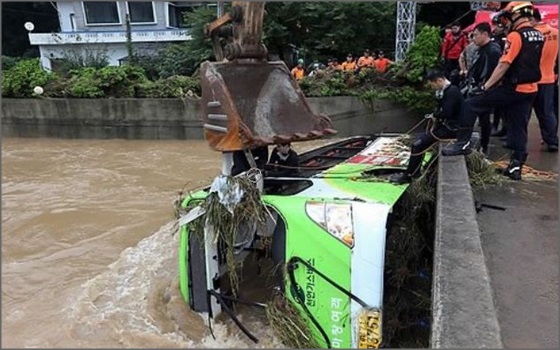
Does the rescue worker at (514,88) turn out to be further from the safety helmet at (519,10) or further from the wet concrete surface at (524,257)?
the wet concrete surface at (524,257)

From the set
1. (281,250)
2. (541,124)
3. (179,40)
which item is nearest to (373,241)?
(281,250)

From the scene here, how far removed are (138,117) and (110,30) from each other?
16313mm

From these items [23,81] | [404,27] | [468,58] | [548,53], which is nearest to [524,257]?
[548,53]

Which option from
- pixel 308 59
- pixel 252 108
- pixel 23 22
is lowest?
pixel 252 108

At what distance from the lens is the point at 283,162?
568 centimetres

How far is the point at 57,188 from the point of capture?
10617 mm

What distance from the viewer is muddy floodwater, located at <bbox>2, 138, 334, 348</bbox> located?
15.8 feet

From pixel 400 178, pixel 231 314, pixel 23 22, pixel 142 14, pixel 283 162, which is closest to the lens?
pixel 231 314

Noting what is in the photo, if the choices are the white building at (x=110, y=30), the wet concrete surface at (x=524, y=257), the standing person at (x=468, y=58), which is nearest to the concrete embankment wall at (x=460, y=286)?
the wet concrete surface at (x=524, y=257)

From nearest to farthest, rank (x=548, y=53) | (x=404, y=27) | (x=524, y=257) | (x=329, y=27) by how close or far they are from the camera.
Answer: (x=524, y=257) → (x=548, y=53) → (x=404, y=27) → (x=329, y=27)

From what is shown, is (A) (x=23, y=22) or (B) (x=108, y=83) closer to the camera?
(B) (x=108, y=83)

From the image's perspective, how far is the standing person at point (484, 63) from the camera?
650 cm

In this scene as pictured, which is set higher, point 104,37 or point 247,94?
point 104,37

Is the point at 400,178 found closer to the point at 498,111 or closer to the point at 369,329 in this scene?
the point at 369,329
